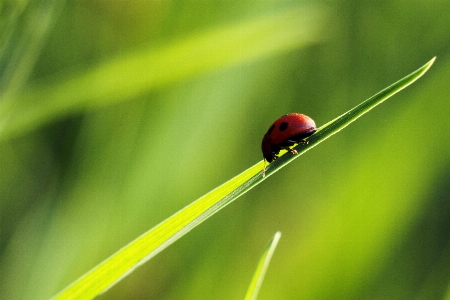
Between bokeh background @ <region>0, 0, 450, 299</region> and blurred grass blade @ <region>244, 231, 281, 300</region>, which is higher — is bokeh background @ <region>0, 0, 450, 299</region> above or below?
above

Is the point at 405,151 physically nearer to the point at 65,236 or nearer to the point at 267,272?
the point at 267,272

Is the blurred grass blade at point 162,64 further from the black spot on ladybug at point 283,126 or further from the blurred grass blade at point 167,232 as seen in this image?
the blurred grass blade at point 167,232

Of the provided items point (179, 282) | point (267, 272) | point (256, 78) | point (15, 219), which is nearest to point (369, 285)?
point (267, 272)

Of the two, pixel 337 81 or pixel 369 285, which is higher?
pixel 337 81

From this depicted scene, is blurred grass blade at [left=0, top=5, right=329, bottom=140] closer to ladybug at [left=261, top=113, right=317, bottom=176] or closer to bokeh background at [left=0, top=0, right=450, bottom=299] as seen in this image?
bokeh background at [left=0, top=0, right=450, bottom=299]


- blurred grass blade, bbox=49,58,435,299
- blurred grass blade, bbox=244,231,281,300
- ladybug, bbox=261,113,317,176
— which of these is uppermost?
ladybug, bbox=261,113,317,176

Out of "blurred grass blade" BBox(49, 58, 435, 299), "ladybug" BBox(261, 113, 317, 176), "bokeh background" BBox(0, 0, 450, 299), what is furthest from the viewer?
"bokeh background" BBox(0, 0, 450, 299)

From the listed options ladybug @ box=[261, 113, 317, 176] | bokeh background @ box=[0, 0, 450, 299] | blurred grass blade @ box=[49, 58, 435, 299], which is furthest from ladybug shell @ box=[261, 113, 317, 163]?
blurred grass blade @ box=[49, 58, 435, 299]
